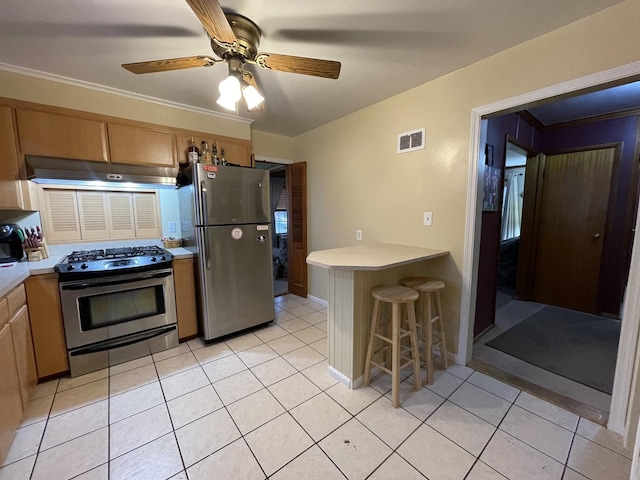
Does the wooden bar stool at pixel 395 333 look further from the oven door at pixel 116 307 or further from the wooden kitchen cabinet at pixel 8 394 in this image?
the wooden kitchen cabinet at pixel 8 394

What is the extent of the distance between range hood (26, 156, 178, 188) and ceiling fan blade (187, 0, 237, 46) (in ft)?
5.63

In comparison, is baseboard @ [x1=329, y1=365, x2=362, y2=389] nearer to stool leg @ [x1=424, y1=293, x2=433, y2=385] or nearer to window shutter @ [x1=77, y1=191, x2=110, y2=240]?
stool leg @ [x1=424, y1=293, x2=433, y2=385]

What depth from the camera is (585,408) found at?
1.64 meters

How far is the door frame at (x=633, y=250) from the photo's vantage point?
4.50 ft

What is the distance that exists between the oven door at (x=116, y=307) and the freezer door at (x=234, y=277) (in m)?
0.33

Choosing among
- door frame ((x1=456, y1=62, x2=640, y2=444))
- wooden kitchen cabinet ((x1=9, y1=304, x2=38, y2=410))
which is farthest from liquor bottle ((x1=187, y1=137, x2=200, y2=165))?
door frame ((x1=456, y1=62, x2=640, y2=444))

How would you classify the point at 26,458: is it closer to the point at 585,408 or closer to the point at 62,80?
the point at 62,80

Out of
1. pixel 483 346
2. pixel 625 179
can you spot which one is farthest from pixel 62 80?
pixel 625 179

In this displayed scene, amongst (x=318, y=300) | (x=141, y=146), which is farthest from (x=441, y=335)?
(x=141, y=146)

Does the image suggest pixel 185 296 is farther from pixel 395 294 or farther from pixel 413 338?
pixel 413 338

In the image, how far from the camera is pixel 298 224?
3.76 meters

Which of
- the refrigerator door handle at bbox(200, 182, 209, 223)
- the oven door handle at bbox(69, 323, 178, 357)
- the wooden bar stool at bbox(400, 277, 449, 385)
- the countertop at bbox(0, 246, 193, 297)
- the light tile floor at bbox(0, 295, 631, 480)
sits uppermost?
the refrigerator door handle at bbox(200, 182, 209, 223)

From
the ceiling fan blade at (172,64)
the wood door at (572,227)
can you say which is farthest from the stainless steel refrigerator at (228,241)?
the wood door at (572,227)

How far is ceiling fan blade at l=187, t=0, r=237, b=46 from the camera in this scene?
3.23 ft
